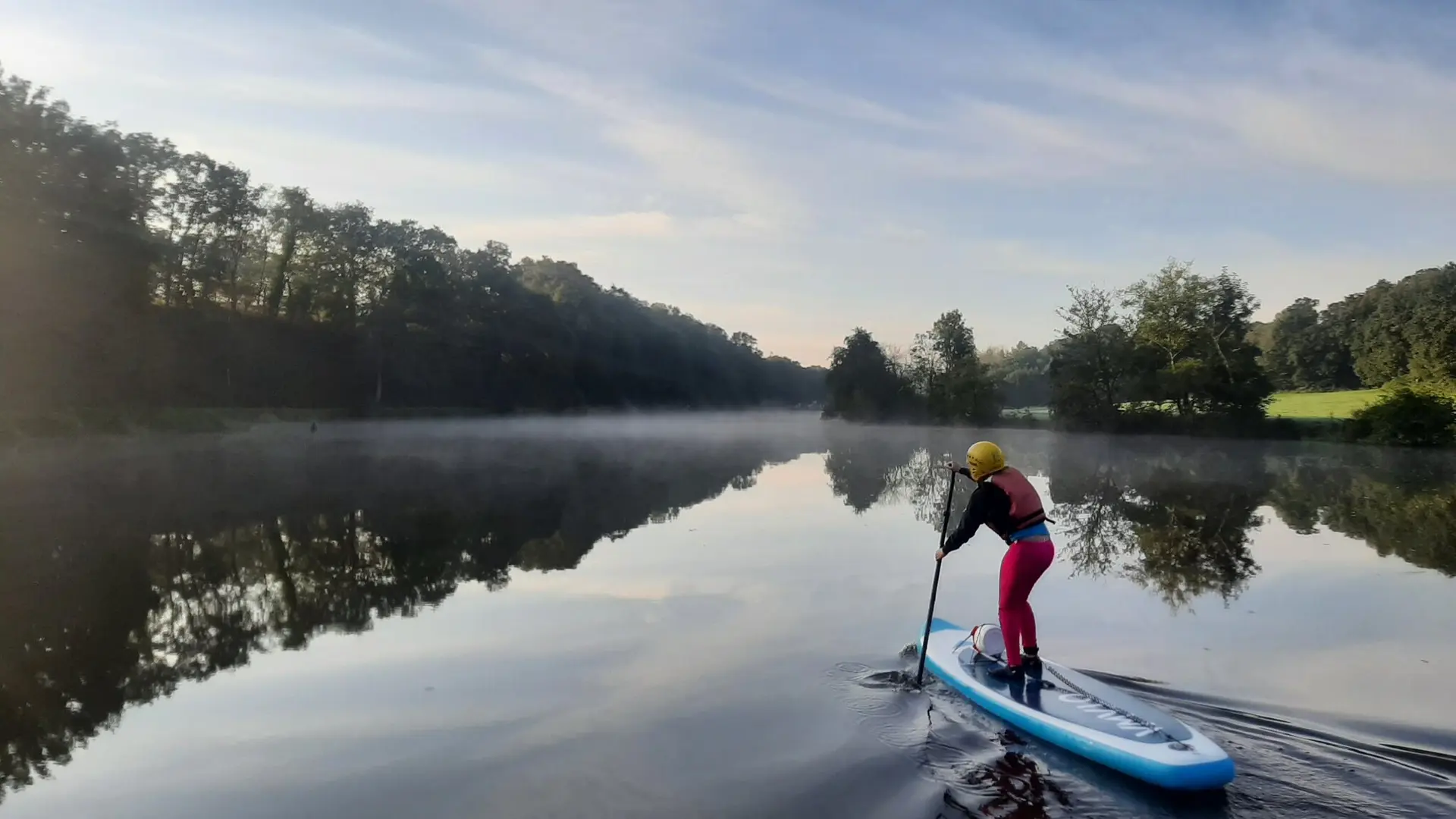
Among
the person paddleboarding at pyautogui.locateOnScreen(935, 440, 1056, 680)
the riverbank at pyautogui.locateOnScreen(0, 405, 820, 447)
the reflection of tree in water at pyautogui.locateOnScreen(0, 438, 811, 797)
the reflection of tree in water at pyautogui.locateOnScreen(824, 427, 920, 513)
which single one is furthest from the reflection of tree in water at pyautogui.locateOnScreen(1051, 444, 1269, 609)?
the riverbank at pyautogui.locateOnScreen(0, 405, 820, 447)

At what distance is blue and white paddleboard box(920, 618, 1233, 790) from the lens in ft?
15.7

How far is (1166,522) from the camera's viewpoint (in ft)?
50.5

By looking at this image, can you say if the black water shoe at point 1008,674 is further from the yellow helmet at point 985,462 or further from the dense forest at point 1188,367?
the dense forest at point 1188,367

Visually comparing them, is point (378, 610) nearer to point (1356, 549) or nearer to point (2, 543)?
point (2, 543)

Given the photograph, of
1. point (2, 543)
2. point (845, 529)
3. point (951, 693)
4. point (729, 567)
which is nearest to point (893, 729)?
point (951, 693)

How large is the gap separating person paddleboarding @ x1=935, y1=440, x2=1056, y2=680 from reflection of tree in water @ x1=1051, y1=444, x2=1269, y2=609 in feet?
13.3

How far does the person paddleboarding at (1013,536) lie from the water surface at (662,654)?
0.62 meters

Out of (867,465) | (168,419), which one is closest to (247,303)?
(168,419)

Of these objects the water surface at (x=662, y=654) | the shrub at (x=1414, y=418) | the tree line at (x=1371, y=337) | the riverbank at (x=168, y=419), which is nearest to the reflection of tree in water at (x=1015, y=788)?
the water surface at (x=662, y=654)

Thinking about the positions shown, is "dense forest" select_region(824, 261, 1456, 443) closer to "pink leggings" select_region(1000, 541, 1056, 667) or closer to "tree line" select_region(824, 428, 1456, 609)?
"tree line" select_region(824, 428, 1456, 609)

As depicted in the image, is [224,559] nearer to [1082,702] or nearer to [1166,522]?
[1082,702]

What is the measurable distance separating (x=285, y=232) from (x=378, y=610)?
55998 mm

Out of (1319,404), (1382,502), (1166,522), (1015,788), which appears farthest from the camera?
(1319,404)

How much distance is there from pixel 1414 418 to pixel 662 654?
38324mm
